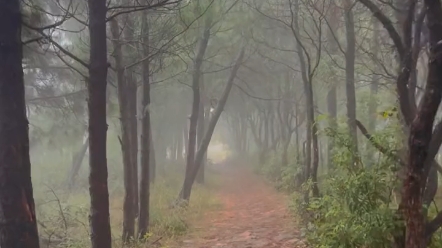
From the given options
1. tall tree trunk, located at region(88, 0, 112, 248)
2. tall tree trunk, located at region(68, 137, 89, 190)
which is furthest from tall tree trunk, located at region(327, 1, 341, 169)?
tall tree trunk, located at region(68, 137, 89, 190)

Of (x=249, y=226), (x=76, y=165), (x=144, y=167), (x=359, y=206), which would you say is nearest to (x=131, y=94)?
(x=144, y=167)

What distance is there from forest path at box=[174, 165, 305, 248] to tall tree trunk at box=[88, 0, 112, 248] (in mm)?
3173

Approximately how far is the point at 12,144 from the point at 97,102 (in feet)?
4.09

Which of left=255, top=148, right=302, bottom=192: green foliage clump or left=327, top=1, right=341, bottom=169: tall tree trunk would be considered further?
left=255, top=148, right=302, bottom=192: green foliage clump

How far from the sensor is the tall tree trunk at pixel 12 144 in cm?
486

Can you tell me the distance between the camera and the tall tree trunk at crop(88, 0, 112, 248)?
582 centimetres

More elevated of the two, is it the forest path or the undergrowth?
the undergrowth

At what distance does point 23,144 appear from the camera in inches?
196

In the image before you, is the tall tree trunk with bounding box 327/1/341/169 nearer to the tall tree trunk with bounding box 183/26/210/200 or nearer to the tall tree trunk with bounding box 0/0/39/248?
the tall tree trunk with bounding box 183/26/210/200

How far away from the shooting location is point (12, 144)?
4.88 metres

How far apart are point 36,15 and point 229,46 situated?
1232 cm

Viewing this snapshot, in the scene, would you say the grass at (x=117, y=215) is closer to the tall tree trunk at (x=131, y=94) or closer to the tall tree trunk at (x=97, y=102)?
the tall tree trunk at (x=131, y=94)

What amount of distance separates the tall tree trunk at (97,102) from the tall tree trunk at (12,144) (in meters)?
0.99

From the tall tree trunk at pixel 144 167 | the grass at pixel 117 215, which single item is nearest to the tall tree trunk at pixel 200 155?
the grass at pixel 117 215
